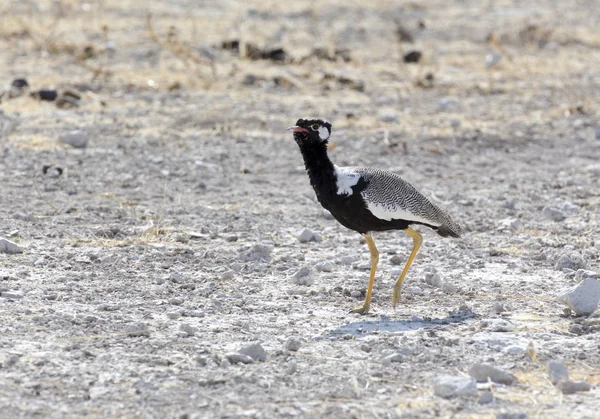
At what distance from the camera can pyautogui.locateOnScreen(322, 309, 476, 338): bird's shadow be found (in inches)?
219

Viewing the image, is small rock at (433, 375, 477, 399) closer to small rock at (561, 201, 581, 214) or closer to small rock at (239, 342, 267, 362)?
small rock at (239, 342, 267, 362)

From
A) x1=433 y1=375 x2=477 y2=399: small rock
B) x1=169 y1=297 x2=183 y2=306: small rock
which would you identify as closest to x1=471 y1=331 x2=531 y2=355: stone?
x1=433 y1=375 x2=477 y2=399: small rock

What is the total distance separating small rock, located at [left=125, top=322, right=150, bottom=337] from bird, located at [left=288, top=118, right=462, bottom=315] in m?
1.22

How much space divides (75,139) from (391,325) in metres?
5.35

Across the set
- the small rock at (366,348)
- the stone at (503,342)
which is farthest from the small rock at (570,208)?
the small rock at (366,348)

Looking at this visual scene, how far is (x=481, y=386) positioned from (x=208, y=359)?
4.00 ft

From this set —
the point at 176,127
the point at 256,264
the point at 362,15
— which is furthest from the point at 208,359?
the point at 362,15

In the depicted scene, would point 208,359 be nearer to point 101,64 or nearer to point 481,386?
point 481,386

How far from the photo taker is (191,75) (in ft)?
44.2

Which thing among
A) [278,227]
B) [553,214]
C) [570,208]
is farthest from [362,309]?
[570,208]

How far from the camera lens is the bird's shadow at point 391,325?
5574 millimetres

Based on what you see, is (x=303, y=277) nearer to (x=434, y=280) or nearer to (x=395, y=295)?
(x=395, y=295)

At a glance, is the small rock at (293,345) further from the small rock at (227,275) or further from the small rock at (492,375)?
the small rock at (227,275)

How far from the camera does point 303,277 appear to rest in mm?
6543
